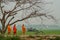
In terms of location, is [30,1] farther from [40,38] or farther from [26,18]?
[40,38]

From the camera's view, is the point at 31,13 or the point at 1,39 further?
the point at 31,13

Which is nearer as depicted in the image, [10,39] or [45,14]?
[10,39]

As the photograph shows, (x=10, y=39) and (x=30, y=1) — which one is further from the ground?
(x=30, y=1)

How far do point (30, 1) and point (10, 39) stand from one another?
6643 mm

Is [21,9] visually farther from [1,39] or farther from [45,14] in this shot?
[1,39]

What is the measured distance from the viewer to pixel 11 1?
685 inches

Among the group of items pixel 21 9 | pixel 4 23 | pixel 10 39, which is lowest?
pixel 10 39

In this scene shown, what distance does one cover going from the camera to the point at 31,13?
17.9 meters

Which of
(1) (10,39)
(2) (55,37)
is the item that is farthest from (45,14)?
(1) (10,39)

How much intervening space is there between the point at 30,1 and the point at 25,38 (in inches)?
243

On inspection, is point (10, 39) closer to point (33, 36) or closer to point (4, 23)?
point (33, 36)

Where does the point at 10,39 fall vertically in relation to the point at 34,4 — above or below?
below

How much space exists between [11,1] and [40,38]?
19.1ft

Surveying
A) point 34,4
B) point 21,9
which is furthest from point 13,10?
point 34,4
